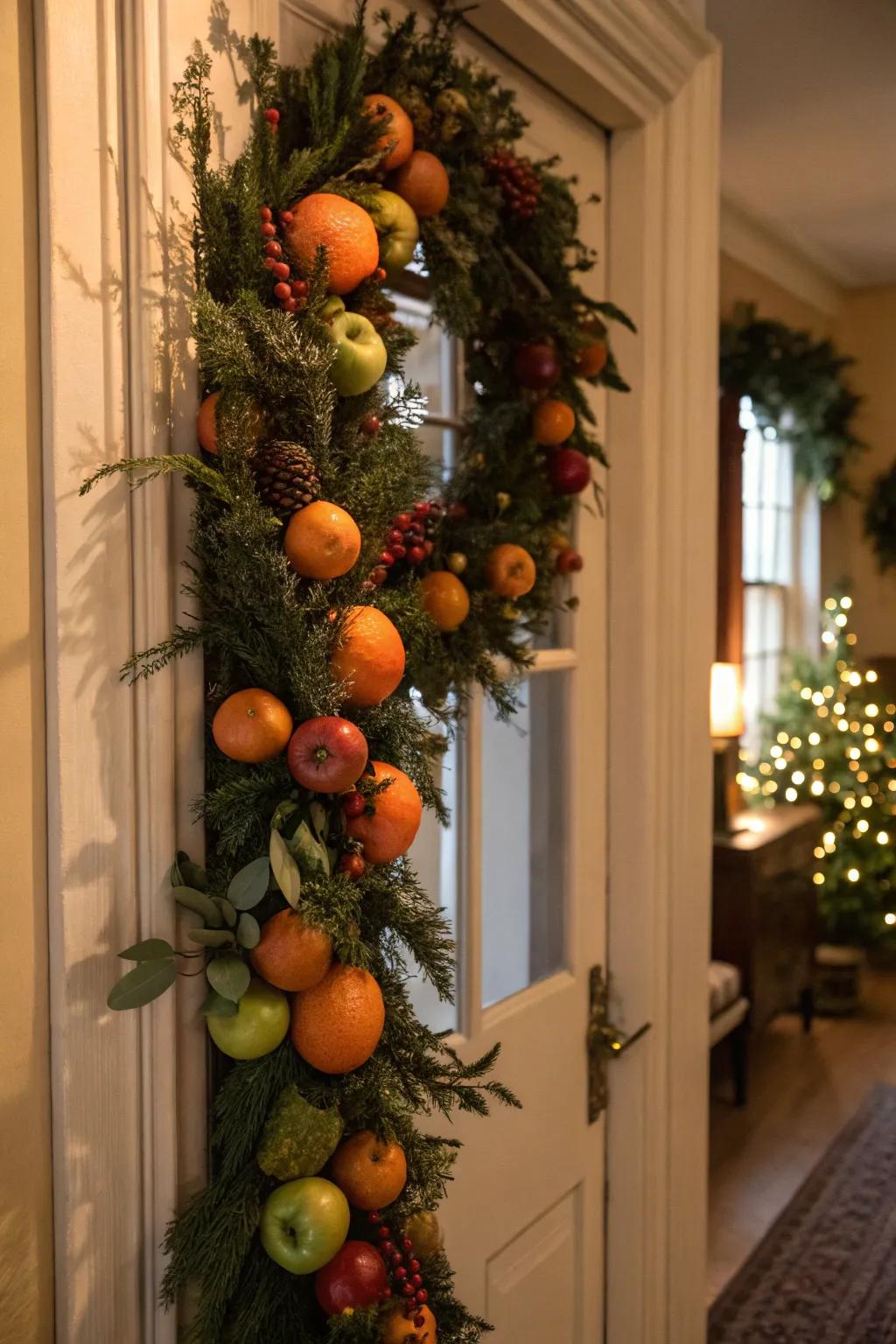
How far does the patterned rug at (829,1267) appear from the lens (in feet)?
8.18

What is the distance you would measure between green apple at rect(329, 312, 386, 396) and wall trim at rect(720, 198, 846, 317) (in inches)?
139

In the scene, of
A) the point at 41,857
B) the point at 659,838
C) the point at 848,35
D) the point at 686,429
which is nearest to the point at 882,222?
the point at 848,35

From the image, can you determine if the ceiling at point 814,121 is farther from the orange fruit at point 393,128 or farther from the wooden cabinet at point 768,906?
the wooden cabinet at point 768,906

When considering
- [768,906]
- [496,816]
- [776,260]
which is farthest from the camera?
[776,260]

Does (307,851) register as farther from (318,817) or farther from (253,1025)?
(253,1025)

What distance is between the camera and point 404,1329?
0.93m

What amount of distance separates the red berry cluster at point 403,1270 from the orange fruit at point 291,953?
22cm

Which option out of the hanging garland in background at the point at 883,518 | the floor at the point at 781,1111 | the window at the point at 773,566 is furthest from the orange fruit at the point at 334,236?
the hanging garland in background at the point at 883,518

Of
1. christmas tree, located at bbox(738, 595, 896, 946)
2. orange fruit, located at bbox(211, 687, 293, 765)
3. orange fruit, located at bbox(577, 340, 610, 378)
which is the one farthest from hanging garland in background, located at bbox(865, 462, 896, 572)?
orange fruit, located at bbox(211, 687, 293, 765)

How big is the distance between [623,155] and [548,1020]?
3.86ft

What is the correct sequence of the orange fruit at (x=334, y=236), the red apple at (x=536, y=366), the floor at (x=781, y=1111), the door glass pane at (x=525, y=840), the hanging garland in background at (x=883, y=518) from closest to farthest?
the orange fruit at (x=334, y=236), the red apple at (x=536, y=366), the door glass pane at (x=525, y=840), the floor at (x=781, y=1111), the hanging garland in background at (x=883, y=518)

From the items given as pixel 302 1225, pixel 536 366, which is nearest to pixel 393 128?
pixel 536 366

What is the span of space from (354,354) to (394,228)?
17 cm

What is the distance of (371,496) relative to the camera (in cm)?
95
